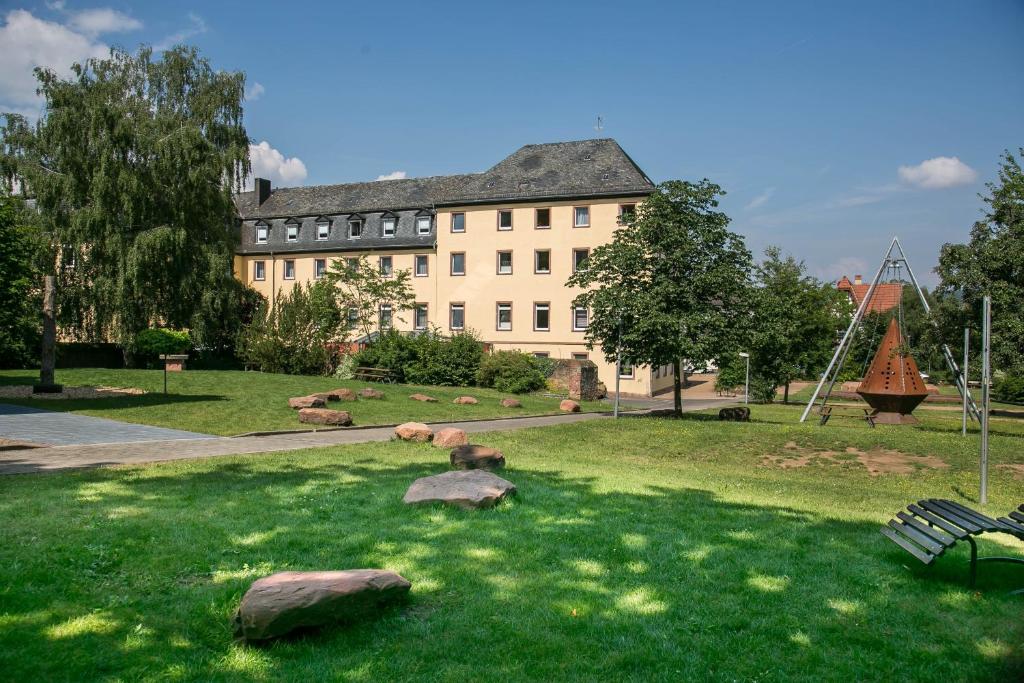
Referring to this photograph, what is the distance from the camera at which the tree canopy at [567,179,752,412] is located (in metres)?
23.4

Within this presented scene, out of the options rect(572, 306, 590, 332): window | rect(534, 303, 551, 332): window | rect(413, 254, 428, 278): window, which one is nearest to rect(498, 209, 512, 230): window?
rect(534, 303, 551, 332): window

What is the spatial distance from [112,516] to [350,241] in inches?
2035

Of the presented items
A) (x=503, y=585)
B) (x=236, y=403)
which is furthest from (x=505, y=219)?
(x=503, y=585)

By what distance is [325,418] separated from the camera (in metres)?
20.1

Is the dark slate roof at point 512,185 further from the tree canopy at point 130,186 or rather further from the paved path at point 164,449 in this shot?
the paved path at point 164,449

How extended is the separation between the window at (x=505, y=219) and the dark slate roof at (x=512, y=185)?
2.73ft

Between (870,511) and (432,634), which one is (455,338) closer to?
(870,511)

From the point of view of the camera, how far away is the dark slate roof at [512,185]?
48562mm

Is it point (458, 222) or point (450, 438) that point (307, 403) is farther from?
Result: point (458, 222)

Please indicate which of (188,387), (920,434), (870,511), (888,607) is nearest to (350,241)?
(188,387)

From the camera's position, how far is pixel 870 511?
32.3 ft

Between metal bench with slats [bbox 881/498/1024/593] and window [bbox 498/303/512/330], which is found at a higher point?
window [bbox 498/303/512/330]

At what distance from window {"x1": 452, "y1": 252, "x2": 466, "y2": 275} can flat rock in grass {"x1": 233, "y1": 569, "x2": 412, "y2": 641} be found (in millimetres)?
48482

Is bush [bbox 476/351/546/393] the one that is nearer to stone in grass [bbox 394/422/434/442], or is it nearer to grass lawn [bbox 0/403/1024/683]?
stone in grass [bbox 394/422/434/442]
